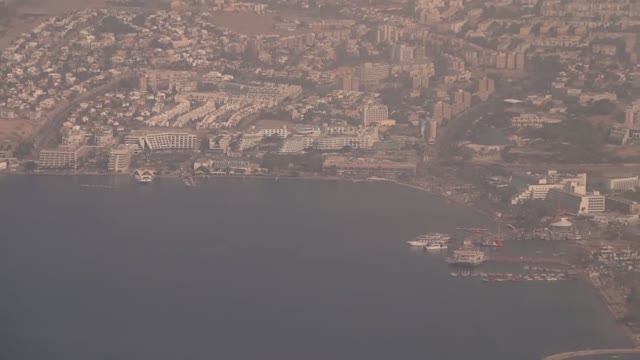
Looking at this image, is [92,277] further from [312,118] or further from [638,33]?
[638,33]

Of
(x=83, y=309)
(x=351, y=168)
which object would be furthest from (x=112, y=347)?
(x=351, y=168)

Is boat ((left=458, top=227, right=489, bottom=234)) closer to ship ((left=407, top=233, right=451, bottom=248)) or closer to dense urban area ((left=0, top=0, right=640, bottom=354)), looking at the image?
dense urban area ((left=0, top=0, right=640, bottom=354))

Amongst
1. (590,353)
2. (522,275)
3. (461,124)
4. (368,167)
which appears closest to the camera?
(590,353)

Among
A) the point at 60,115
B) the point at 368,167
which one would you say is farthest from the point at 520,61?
Result: the point at 60,115

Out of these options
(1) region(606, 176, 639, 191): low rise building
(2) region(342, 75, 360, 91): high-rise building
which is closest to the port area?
(1) region(606, 176, 639, 191): low rise building

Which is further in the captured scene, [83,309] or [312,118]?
[312,118]

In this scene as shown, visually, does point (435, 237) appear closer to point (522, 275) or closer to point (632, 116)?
point (522, 275)

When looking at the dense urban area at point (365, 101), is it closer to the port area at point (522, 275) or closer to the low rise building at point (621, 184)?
the low rise building at point (621, 184)
